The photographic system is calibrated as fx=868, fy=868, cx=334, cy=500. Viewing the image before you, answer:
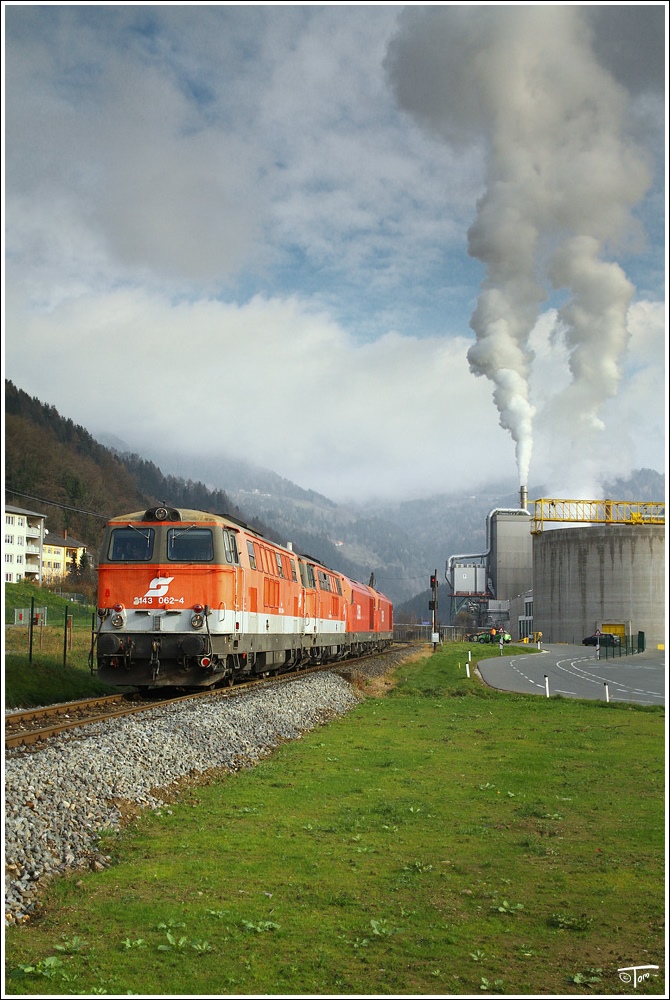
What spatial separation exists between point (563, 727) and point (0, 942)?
22.0 meters

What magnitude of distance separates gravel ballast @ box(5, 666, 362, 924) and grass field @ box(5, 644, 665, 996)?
39cm

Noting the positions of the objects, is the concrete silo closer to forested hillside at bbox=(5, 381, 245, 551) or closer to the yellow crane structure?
the yellow crane structure

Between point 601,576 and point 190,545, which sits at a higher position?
point 190,545

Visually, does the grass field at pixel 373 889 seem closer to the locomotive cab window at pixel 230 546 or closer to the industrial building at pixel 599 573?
the locomotive cab window at pixel 230 546

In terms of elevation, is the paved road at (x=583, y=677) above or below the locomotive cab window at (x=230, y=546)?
below

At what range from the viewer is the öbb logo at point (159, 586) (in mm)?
24625

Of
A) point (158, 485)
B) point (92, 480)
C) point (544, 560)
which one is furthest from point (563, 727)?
point (158, 485)

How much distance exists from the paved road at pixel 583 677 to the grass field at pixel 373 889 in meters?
16.8

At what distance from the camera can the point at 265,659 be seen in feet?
106

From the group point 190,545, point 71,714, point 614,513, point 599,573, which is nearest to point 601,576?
point 599,573

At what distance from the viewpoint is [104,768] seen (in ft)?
46.6

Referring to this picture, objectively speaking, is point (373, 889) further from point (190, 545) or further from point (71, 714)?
point (190, 545)

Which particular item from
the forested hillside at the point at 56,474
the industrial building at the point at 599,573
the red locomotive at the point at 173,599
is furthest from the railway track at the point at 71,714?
the industrial building at the point at 599,573

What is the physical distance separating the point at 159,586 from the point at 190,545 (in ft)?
4.79
